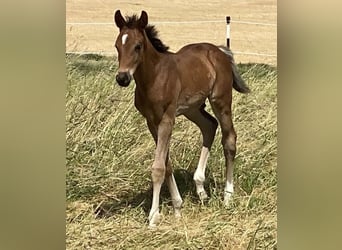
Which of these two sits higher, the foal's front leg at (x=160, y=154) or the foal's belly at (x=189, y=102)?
the foal's belly at (x=189, y=102)

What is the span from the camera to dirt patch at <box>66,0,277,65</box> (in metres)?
1.79

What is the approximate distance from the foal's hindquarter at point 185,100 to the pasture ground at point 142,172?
27 mm

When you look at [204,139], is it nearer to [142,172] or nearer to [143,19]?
[142,172]

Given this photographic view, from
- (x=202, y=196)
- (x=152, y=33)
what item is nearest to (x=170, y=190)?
(x=202, y=196)

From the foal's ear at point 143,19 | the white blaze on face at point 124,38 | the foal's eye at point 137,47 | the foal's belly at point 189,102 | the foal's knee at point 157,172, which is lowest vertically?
the foal's knee at point 157,172

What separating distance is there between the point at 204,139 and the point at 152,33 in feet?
1.23

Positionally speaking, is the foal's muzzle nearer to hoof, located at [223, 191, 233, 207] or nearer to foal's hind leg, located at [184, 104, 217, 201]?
foal's hind leg, located at [184, 104, 217, 201]

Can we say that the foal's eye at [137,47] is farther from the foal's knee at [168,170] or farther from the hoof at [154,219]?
the hoof at [154,219]

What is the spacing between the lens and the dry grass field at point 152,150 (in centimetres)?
182

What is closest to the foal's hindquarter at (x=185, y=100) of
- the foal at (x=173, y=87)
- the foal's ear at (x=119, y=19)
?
the foal at (x=173, y=87)

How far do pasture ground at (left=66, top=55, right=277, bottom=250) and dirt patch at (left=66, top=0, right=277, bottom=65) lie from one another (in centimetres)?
5
